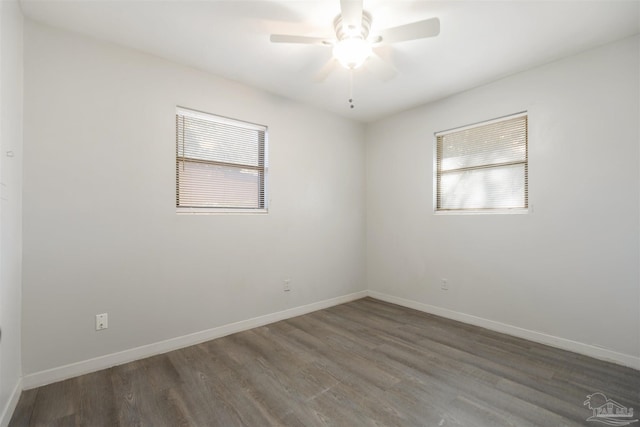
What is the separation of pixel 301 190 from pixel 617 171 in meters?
2.91

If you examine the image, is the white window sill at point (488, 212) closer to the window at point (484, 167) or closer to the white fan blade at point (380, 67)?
the window at point (484, 167)

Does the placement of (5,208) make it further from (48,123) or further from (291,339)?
(291,339)

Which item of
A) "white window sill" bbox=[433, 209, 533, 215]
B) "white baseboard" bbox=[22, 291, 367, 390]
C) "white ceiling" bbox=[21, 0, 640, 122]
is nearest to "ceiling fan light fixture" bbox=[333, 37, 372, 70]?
"white ceiling" bbox=[21, 0, 640, 122]

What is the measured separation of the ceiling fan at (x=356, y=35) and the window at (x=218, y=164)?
1.32 meters

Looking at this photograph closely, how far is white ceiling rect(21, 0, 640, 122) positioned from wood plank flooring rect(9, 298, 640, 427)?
258cm

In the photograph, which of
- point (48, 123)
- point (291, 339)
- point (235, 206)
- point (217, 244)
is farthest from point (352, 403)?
point (48, 123)

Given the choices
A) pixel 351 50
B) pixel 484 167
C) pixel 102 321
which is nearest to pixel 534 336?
pixel 484 167

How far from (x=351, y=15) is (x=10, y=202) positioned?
7.70 feet

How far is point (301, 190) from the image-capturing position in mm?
3545

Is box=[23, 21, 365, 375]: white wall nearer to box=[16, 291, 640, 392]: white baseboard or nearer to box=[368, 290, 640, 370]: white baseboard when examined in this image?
box=[16, 291, 640, 392]: white baseboard

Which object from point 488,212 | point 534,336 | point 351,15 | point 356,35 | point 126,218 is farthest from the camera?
point 488,212

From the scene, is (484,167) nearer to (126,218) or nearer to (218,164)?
(218,164)

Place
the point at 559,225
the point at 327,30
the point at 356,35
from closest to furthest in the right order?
1. the point at 356,35
2. the point at 327,30
3. the point at 559,225

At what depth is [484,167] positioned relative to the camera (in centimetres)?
312
